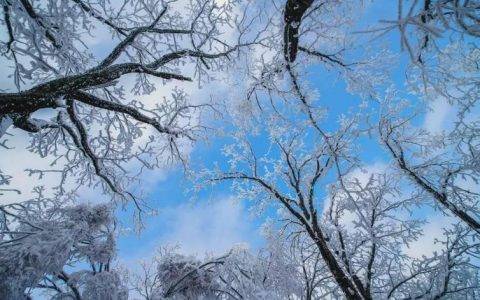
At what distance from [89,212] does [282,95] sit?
23.2 ft

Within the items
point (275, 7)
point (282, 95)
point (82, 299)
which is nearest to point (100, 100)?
point (275, 7)

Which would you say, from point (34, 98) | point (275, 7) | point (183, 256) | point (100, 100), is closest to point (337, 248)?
point (183, 256)

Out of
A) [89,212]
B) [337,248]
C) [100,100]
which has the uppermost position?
[89,212]

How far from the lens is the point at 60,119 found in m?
6.14

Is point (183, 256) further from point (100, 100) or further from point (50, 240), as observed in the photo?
point (100, 100)

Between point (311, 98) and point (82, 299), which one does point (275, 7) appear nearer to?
point (311, 98)

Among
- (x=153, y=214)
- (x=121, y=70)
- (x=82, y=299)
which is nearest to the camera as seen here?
(x=121, y=70)

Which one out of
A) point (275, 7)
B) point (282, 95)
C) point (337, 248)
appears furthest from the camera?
point (337, 248)

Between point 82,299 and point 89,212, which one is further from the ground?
point 89,212

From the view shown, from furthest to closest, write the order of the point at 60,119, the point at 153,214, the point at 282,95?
the point at 153,214, the point at 282,95, the point at 60,119

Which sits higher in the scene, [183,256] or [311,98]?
[311,98]

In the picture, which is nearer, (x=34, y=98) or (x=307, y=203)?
(x=34, y=98)

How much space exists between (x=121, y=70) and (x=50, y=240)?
5055mm

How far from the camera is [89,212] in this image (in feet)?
33.9
